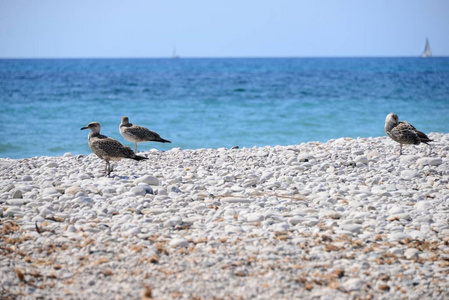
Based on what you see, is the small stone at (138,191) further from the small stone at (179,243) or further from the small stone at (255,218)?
the small stone at (179,243)

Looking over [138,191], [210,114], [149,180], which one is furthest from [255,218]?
[210,114]

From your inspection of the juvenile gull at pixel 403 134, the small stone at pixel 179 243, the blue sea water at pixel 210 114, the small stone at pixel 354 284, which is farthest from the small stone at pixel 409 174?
the blue sea water at pixel 210 114

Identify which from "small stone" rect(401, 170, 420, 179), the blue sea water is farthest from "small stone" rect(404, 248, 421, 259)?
the blue sea water

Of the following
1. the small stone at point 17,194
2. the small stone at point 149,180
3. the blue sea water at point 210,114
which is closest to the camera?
the small stone at point 17,194

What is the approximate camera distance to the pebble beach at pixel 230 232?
4.34 meters

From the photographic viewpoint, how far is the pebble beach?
4340mm

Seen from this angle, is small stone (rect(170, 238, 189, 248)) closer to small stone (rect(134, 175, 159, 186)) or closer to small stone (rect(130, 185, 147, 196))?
small stone (rect(130, 185, 147, 196))

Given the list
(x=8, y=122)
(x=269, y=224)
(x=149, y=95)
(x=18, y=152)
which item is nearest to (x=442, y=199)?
(x=269, y=224)

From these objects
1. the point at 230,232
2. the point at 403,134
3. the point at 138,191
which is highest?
the point at 403,134

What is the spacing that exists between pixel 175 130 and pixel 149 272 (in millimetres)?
14992

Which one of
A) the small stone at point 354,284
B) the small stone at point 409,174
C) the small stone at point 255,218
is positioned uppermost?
the small stone at point 409,174

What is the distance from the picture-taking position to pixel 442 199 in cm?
673

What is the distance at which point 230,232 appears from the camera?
5.40 m

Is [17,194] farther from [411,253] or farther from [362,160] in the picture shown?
[362,160]
